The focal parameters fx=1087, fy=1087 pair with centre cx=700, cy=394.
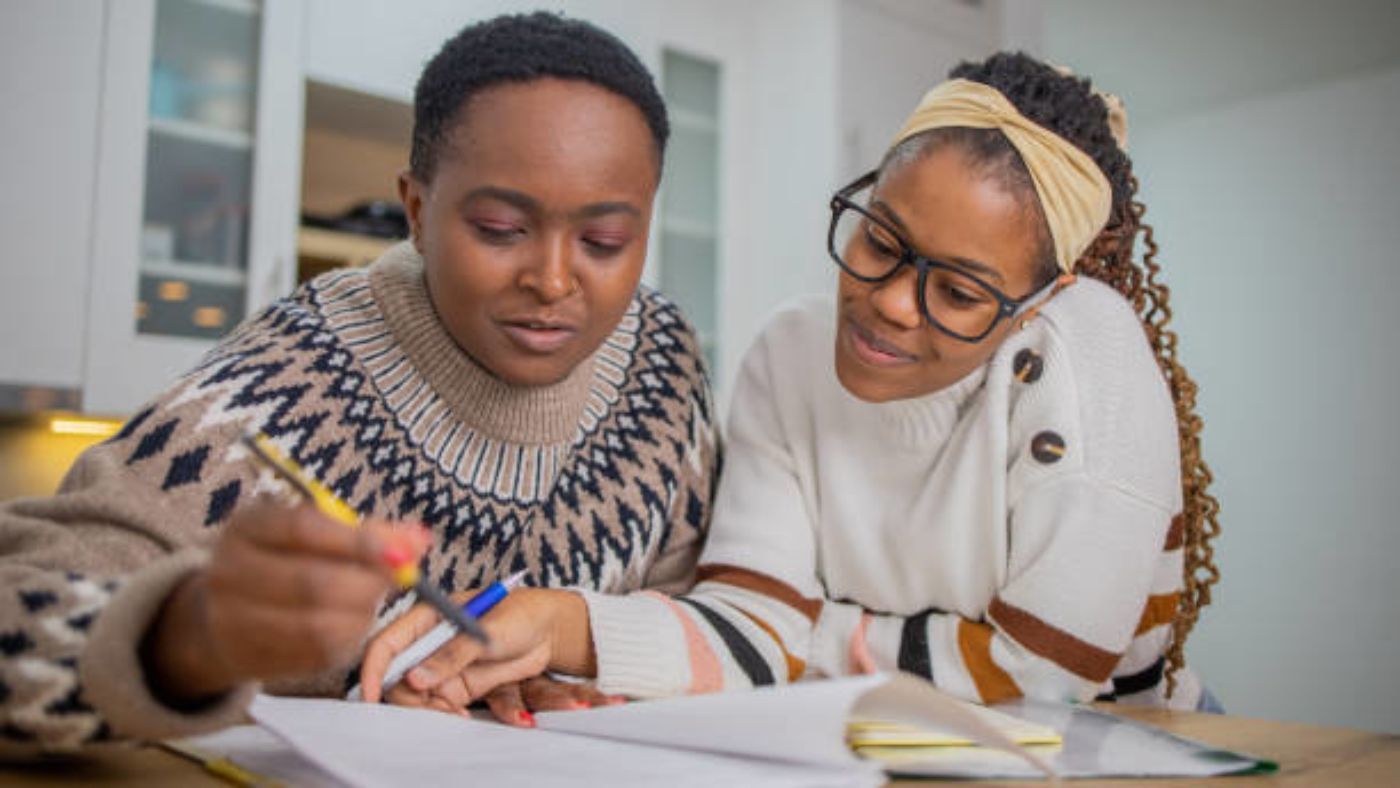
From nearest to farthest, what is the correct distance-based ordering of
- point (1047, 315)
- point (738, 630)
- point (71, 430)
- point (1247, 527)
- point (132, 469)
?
point (132, 469) < point (738, 630) < point (1047, 315) < point (71, 430) < point (1247, 527)

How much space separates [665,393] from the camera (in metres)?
1.09

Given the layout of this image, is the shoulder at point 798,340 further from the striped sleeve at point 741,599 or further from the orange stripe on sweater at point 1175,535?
the orange stripe on sweater at point 1175,535

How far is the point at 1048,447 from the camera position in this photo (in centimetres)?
94

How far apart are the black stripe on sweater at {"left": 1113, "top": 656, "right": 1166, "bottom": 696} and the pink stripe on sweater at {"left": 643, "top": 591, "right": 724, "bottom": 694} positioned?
47 cm

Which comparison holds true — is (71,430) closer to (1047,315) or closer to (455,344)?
(455,344)

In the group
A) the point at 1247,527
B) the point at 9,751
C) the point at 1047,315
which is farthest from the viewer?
the point at 1247,527

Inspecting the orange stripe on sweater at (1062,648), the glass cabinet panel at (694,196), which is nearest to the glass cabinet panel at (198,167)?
the glass cabinet panel at (694,196)

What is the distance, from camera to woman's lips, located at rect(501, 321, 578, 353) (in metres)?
0.84

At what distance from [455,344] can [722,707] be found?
18.5 inches

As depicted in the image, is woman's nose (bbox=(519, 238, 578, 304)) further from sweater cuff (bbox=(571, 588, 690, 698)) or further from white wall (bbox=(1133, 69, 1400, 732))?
white wall (bbox=(1133, 69, 1400, 732))

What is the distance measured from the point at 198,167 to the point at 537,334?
5.46ft

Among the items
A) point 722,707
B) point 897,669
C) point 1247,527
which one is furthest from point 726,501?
point 1247,527

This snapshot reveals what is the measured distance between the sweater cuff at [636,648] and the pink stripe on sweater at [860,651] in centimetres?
17

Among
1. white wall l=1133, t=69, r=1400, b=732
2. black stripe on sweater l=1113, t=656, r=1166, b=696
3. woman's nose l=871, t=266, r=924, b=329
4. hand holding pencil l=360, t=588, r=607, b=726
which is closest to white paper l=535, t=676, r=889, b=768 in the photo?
hand holding pencil l=360, t=588, r=607, b=726
